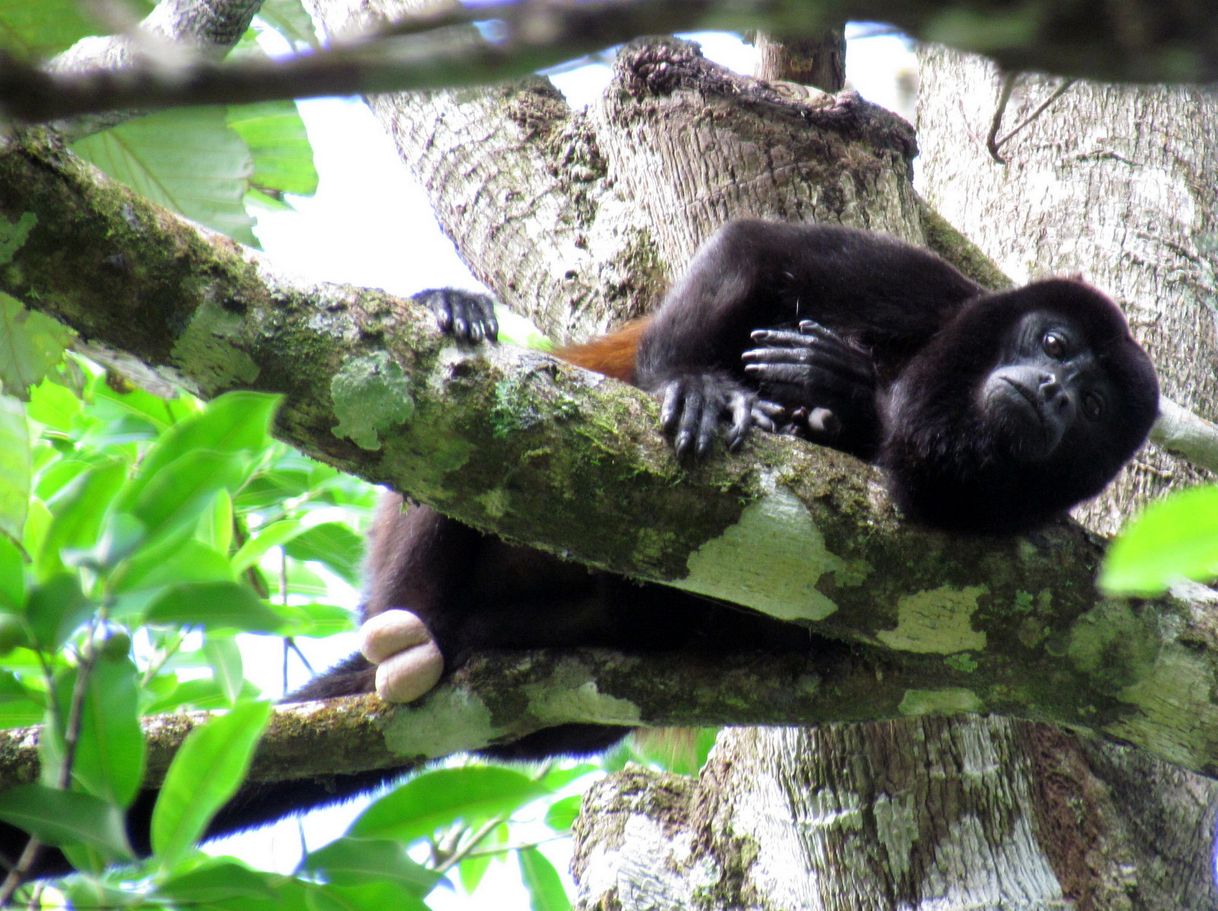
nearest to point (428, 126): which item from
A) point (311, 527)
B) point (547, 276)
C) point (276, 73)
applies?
point (547, 276)

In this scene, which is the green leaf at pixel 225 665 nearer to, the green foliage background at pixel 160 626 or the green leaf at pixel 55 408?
the green foliage background at pixel 160 626

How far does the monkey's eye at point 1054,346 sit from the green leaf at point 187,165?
5.81ft

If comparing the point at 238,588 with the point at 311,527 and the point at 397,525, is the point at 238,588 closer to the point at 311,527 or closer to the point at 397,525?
the point at 397,525

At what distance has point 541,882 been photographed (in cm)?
350

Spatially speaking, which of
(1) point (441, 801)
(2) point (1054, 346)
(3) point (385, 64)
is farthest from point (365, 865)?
(2) point (1054, 346)

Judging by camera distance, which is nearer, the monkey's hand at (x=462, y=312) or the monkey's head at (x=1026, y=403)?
the monkey's hand at (x=462, y=312)

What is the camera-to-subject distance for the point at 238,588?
1.08 metres

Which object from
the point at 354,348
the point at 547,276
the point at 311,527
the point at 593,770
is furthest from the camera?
the point at 593,770

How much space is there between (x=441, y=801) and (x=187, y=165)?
5.17 feet

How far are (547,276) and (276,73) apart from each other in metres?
3.03

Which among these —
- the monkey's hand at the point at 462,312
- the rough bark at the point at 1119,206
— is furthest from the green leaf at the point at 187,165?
the rough bark at the point at 1119,206

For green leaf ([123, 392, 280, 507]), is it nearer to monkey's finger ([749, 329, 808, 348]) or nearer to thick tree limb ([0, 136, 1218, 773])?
thick tree limb ([0, 136, 1218, 773])

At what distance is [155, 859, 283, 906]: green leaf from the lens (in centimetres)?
116

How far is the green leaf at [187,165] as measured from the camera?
2406 mm
